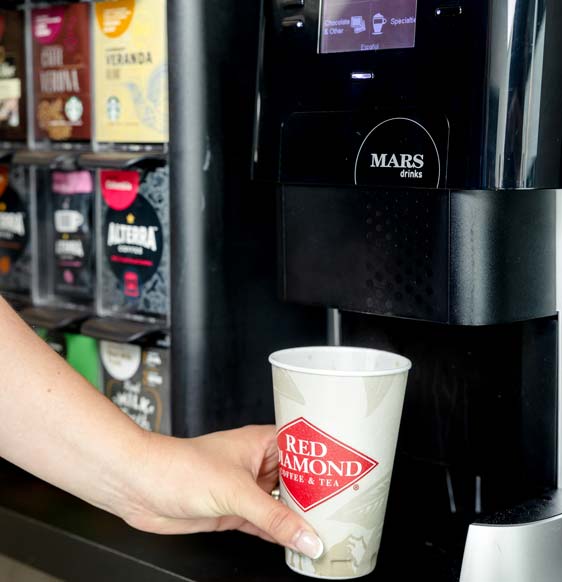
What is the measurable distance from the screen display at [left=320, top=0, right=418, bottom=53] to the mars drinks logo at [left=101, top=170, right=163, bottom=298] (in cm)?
38

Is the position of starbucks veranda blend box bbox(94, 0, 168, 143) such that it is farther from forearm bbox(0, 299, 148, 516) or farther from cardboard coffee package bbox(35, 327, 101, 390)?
forearm bbox(0, 299, 148, 516)

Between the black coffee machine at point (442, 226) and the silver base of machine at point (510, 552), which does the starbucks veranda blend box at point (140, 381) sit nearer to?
the black coffee machine at point (442, 226)

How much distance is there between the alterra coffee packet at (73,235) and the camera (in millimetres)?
1390

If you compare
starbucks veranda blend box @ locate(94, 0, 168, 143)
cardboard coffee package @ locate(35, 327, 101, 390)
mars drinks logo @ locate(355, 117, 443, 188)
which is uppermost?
starbucks veranda blend box @ locate(94, 0, 168, 143)

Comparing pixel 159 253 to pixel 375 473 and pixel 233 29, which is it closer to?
pixel 233 29

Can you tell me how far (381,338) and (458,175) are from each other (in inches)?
11.9

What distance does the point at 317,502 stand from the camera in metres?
0.89

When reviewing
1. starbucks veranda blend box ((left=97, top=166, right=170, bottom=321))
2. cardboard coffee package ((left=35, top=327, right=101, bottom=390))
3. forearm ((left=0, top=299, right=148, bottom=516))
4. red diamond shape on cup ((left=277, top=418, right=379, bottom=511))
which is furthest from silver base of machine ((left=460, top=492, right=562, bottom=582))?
cardboard coffee package ((left=35, top=327, right=101, bottom=390))

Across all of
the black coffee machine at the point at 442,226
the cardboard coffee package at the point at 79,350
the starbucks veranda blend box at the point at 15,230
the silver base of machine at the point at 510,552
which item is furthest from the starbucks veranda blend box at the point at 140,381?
the silver base of machine at the point at 510,552

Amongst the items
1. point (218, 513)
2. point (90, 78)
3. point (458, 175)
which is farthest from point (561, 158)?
point (90, 78)

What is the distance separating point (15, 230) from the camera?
1.48 m

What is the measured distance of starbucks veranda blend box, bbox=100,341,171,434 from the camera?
1.32 meters

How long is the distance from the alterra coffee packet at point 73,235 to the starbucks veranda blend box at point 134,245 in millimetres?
25

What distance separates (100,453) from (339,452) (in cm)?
22
